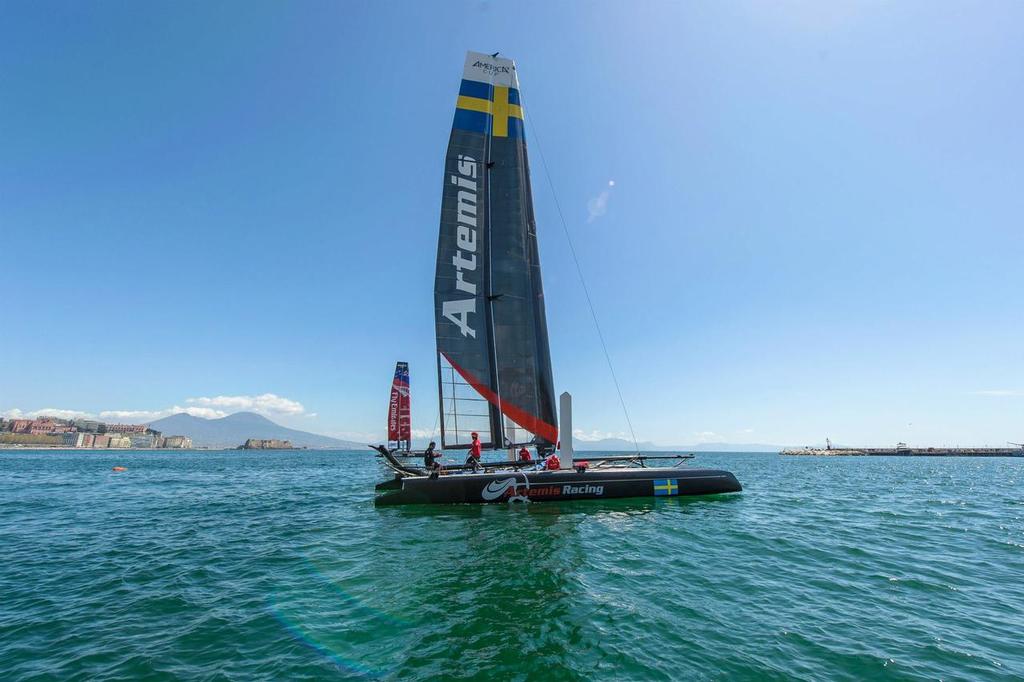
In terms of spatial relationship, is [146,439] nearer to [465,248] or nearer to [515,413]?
[465,248]

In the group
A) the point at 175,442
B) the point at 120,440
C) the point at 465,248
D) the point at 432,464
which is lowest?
the point at 175,442

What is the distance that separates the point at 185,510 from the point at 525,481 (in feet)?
40.8

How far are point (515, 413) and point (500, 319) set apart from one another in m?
3.48

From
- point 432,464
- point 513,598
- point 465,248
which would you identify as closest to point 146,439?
point 432,464

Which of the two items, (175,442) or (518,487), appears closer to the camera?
(518,487)

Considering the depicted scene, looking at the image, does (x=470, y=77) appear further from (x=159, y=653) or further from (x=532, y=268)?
(x=159, y=653)

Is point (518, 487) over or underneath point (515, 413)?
underneath

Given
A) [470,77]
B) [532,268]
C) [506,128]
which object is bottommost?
[532,268]

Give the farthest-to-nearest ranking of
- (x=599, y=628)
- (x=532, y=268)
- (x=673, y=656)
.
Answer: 1. (x=532, y=268)
2. (x=599, y=628)
3. (x=673, y=656)

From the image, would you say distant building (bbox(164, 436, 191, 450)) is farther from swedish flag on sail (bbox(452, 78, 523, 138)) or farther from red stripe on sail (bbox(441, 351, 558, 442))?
swedish flag on sail (bbox(452, 78, 523, 138))

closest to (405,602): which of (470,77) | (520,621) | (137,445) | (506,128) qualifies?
(520,621)

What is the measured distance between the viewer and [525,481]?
13742mm

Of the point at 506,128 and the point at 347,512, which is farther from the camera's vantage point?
the point at 506,128

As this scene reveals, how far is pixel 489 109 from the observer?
1642 cm
